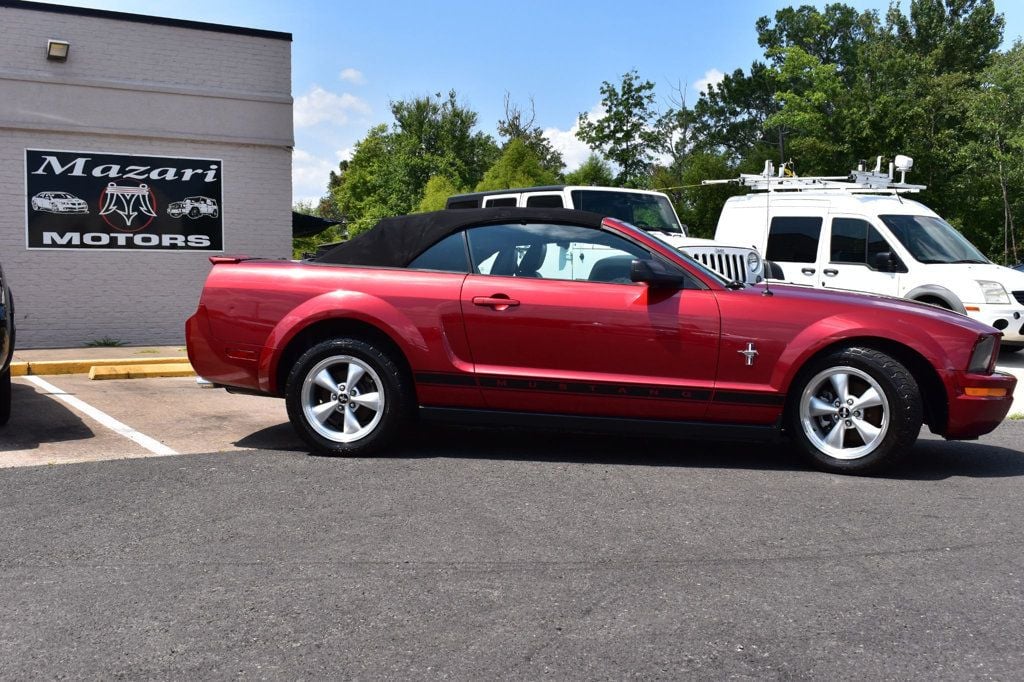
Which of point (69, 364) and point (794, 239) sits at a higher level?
point (794, 239)

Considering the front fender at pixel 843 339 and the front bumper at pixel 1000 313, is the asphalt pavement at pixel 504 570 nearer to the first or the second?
the front fender at pixel 843 339

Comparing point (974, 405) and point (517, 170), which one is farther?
point (517, 170)

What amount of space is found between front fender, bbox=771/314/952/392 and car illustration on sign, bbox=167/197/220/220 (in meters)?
9.88

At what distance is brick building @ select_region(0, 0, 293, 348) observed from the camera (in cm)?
1254

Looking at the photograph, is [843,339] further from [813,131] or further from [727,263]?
[813,131]

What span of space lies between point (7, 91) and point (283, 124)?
347cm

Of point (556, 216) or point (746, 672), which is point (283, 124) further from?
point (746, 672)

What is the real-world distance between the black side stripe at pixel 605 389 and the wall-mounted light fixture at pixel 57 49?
30.0 ft

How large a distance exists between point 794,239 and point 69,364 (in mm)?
9126

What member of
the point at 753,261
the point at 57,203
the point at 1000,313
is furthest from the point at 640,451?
the point at 57,203

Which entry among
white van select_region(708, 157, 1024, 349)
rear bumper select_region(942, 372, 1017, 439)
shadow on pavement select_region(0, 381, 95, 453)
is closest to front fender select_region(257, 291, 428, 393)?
shadow on pavement select_region(0, 381, 95, 453)

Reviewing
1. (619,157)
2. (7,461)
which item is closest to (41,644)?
(7,461)

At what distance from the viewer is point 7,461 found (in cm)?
594

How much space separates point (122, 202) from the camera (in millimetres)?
13086
